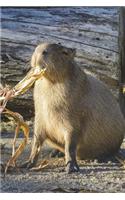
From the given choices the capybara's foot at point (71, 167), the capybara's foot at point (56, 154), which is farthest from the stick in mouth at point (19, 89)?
the capybara's foot at point (56, 154)

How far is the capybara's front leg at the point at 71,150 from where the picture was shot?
5117mm

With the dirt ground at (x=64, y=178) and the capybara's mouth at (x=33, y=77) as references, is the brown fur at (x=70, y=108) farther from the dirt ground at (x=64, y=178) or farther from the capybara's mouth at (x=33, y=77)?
the dirt ground at (x=64, y=178)

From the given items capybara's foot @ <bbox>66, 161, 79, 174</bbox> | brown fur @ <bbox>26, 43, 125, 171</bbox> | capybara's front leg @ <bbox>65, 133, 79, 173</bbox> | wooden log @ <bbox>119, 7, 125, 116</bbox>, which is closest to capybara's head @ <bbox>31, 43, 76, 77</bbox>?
brown fur @ <bbox>26, 43, 125, 171</bbox>

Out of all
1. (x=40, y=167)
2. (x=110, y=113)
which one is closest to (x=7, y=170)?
(x=40, y=167)

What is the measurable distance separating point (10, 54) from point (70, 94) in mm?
1486

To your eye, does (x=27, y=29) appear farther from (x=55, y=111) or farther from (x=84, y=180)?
(x=84, y=180)

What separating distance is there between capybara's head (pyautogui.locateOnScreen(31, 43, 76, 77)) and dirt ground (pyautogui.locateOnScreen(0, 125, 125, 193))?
2.55 feet

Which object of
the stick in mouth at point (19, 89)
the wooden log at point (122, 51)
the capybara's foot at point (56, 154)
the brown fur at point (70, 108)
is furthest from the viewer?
the wooden log at point (122, 51)

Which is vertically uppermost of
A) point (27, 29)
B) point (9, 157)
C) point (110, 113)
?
point (27, 29)

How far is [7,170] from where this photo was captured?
5.09m

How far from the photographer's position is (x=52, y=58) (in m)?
5.15

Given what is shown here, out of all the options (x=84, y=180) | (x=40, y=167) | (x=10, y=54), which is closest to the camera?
(x=84, y=180)

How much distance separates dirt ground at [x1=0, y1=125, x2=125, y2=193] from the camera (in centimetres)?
462
